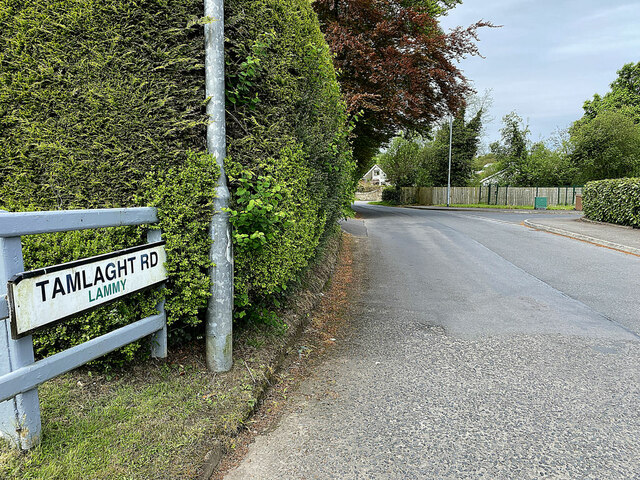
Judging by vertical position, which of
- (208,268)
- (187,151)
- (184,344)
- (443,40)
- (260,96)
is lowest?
(184,344)

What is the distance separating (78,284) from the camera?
6.75 feet

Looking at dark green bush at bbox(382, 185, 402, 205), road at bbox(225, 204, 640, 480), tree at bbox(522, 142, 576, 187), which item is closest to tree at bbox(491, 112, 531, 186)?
tree at bbox(522, 142, 576, 187)

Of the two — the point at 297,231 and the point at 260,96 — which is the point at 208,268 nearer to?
the point at 297,231

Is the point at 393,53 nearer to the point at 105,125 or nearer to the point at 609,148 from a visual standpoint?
the point at 105,125

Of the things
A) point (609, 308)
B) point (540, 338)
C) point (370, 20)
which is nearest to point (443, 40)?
point (370, 20)

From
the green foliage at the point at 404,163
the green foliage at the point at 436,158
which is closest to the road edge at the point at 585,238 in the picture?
the green foliage at the point at 436,158

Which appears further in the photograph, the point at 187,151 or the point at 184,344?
the point at 184,344

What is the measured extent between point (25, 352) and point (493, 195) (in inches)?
1521

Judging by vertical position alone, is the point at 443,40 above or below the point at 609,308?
above

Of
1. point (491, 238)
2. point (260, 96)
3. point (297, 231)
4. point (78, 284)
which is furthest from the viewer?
point (491, 238)

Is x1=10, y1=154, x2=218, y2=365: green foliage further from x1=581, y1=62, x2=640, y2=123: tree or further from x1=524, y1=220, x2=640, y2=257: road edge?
x1=581, y1=62, x2=640, y2=123: tree

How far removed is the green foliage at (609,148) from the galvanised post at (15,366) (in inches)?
1545

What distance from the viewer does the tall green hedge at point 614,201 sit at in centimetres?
1330

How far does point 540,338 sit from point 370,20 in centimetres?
1652
